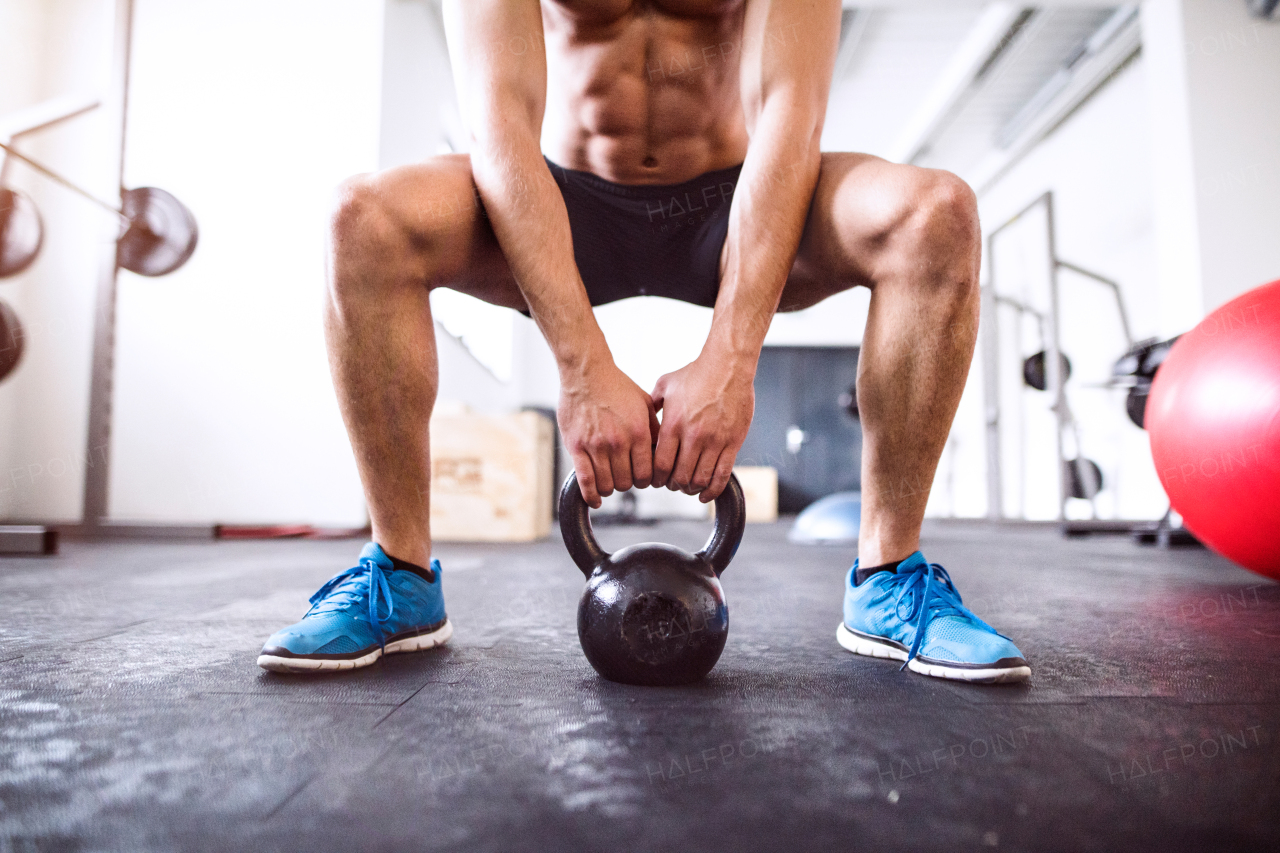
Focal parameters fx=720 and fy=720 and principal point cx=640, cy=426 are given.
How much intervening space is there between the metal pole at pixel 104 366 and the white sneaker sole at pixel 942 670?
3358 mm

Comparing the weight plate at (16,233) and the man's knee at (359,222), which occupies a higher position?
the weight plate at (16,233)

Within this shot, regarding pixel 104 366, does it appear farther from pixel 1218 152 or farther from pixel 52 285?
pixel 1218 152

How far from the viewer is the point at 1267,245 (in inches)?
→ 132

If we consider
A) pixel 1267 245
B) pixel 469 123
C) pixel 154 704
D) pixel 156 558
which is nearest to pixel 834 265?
pixel 469 123

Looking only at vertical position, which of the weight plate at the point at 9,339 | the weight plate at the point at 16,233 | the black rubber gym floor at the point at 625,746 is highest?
the weight plate at the point at 16,233

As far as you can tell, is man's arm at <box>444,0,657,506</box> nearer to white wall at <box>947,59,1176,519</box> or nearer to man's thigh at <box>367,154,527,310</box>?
man's thigh at <box>367,154,527,310</box>

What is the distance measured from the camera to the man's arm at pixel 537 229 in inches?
31.6

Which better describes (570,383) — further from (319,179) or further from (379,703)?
(319,179)

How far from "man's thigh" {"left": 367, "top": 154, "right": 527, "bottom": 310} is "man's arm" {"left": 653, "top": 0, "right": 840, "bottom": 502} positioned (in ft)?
1.15

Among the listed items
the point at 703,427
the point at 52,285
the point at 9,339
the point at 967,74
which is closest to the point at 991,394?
the point at 967,74

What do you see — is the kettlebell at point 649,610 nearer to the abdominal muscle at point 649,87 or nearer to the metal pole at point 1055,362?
the abdominal muscle at point 649,87

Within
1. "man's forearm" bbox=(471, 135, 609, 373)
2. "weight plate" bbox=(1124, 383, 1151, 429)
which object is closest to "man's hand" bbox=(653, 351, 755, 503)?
"man's forearm" bbox=(471, 135, 609, 373)

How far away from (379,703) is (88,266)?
3.95 m

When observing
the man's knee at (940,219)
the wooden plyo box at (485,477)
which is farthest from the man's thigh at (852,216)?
the wooden plyo box at (485,477)
